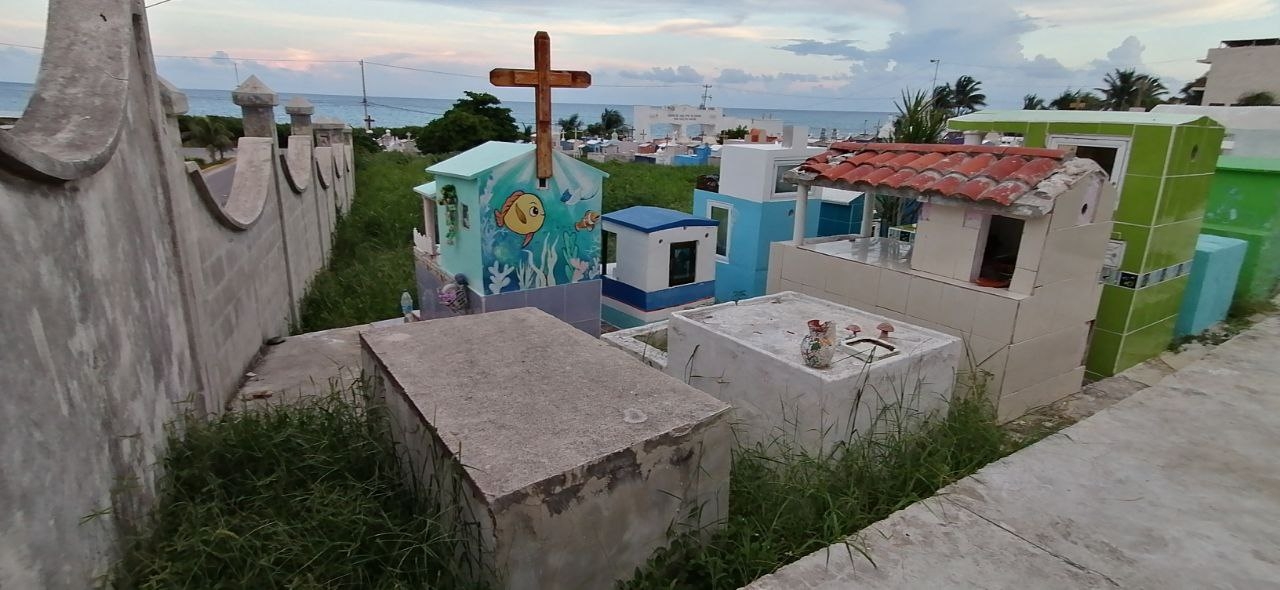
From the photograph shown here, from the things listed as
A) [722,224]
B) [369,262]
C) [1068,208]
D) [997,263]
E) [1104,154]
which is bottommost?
[369,262]

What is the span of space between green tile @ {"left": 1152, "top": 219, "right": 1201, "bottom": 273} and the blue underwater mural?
569cm

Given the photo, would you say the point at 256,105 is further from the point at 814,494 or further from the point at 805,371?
the point at 814,494

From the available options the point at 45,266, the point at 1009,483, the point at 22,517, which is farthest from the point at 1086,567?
the point at 45,266

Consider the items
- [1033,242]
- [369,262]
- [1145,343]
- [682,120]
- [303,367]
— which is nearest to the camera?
[1033,242]

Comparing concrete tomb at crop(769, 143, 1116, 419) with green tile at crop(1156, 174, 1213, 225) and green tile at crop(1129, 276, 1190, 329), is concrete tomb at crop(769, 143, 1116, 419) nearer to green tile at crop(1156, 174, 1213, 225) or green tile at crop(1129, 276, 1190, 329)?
green tile at crop(1129, 276, 1190, 329)

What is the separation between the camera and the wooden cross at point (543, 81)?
21.5ft

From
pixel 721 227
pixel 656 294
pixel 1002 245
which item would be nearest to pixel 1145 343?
pixel 1002 245

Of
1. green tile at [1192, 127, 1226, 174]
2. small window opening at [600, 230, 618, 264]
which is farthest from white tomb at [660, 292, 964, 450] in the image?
small window opening at [600, 230, 618, 264]

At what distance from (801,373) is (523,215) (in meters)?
4.24

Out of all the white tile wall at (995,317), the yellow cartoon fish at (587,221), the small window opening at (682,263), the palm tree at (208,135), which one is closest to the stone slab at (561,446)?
the white tile wall at (995,317)

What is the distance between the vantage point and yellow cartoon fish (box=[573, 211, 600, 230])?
765 centimetres

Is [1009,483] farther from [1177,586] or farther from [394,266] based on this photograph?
[394,266]

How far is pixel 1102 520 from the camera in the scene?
2.55 metres

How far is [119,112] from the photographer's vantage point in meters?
2.96
